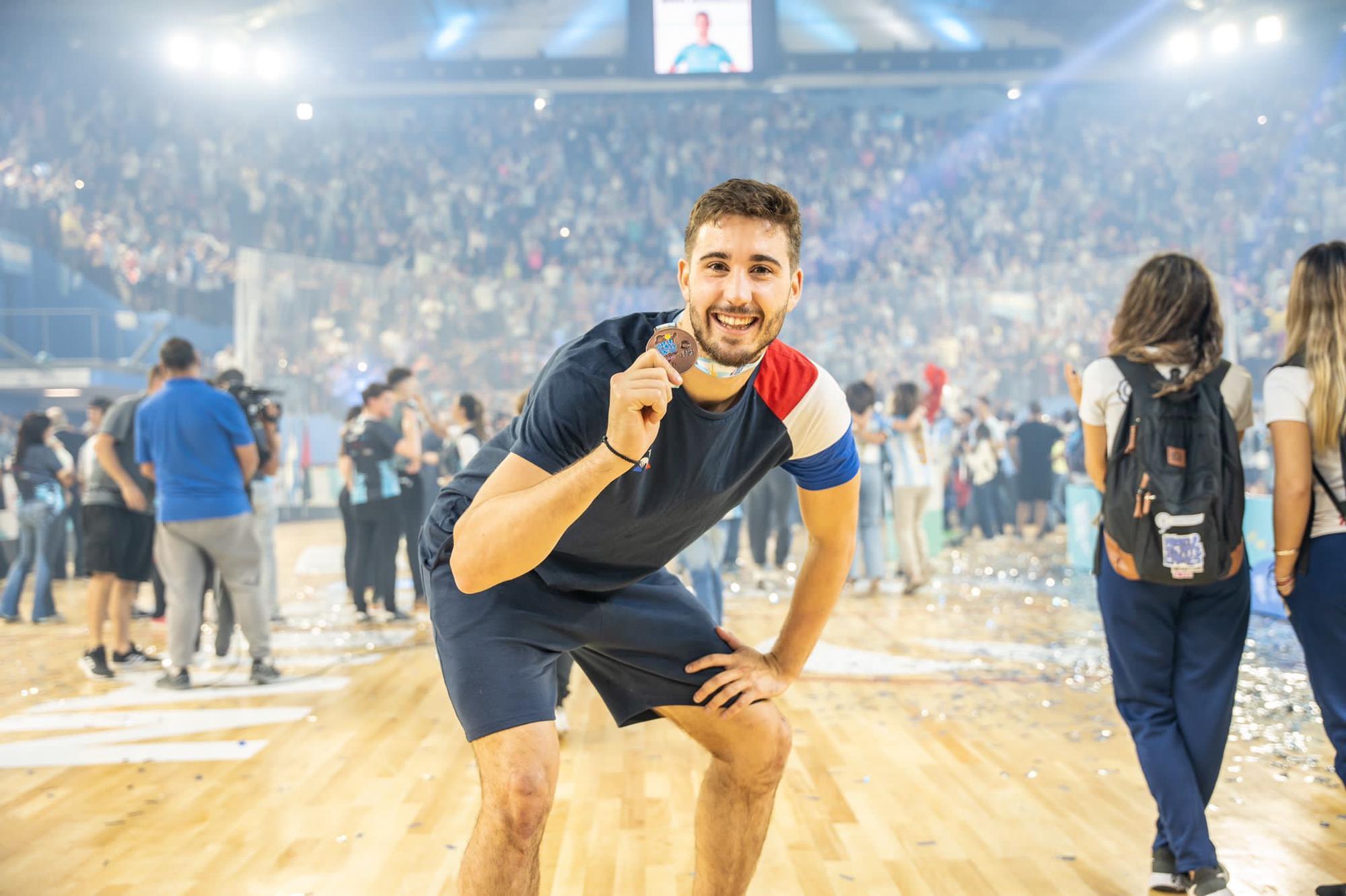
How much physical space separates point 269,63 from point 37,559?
10.1 m

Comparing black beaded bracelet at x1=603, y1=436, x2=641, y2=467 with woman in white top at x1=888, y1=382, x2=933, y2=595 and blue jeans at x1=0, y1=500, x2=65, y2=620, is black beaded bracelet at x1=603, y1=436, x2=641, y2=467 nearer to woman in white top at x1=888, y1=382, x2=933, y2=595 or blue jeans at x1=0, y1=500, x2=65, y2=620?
woman in white top at x1=888, y1=382, x2=933, y2=595

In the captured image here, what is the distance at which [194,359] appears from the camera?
4.65 meters

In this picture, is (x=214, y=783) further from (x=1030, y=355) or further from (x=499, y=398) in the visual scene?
(x=1030, y=355)

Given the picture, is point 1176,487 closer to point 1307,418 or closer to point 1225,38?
point 1307,418

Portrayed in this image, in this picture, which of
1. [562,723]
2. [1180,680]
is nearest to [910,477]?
[562,723]

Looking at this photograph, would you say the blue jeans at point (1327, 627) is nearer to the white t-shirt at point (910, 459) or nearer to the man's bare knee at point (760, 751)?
the man's bare knee at point (760, 751)

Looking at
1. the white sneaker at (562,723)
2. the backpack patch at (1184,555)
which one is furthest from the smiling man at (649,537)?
the white sneaker at (562,723)

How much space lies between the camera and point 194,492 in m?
4.52

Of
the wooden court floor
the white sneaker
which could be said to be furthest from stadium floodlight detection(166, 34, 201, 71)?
the white sneaker

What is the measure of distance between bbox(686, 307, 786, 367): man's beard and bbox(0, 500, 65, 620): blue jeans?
6.77 m

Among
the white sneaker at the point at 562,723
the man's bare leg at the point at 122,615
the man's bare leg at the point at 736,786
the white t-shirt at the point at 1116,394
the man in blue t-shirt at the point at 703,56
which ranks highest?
the man in blue t-shirt at the point at 703,56

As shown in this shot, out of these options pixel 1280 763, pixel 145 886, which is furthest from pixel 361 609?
pixel 1280 763

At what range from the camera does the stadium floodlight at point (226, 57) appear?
14.2 meters

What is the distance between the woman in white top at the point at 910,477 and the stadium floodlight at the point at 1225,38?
10184 mm
